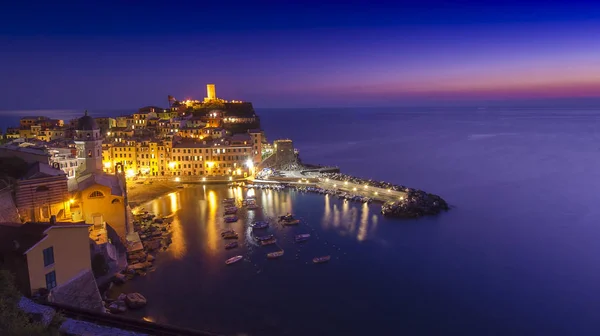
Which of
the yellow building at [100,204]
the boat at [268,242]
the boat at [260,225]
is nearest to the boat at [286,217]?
the boat at [260,225]

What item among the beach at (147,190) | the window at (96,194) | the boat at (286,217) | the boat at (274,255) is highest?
the window at (96,194)

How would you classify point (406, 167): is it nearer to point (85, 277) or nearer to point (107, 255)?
point (107, 255)

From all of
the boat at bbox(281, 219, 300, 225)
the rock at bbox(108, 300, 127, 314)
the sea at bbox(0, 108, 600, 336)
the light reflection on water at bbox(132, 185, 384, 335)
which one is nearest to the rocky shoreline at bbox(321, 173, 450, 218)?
the sea at bbox(0, 108, 600, 336)

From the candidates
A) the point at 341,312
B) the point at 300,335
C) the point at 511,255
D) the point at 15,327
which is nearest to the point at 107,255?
the point at 300,335

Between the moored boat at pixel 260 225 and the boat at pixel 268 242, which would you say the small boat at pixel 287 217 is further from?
the boat at pixel 268 242

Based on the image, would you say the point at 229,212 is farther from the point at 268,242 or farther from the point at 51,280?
the point at 51,280

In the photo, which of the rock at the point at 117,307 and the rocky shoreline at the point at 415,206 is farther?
the rocky shoreline at the point at 415,206

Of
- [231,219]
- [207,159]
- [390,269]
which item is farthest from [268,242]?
[207,159]

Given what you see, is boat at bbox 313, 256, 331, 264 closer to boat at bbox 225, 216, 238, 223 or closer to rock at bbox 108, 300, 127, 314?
boat at bbox 225, 216, 238, 223
